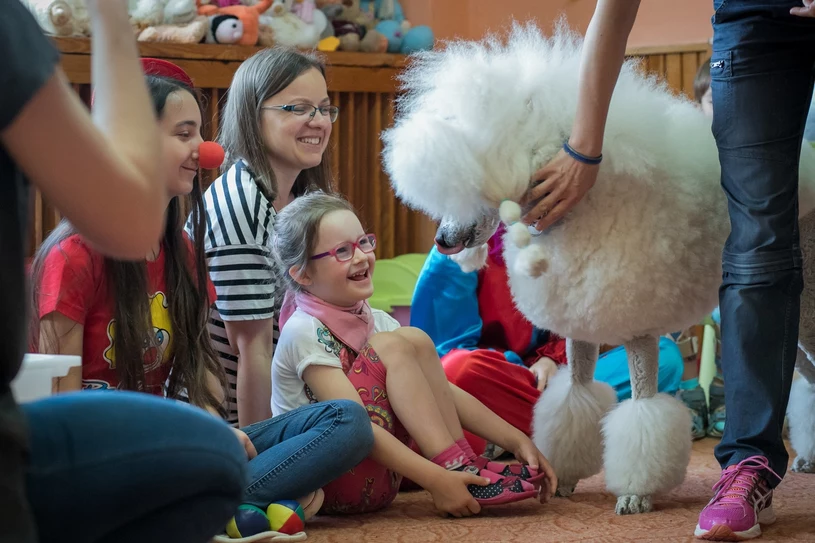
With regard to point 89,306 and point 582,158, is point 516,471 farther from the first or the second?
point 89,306

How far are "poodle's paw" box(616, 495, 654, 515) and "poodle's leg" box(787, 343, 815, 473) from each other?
0.48 meters

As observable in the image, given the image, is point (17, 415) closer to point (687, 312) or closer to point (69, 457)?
point (69, 457)

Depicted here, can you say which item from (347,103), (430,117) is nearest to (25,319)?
(430,117)

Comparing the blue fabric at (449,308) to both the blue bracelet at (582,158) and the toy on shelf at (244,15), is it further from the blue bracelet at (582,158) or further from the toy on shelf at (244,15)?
the toy on shelf at (244,15)

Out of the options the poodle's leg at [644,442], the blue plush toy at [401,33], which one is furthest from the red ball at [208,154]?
the blue plush toy at [401,33]

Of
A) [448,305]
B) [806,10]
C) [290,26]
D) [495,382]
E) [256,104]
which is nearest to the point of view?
[806,10]

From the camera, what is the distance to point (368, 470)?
1621 millimetres

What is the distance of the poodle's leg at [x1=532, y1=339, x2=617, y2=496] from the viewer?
1649 mm

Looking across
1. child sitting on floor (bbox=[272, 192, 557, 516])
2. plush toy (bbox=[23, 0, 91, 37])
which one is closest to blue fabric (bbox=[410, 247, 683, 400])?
child sitting on floor (bbox=[272, 192, 557, 516])

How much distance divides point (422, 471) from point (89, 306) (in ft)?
1.93

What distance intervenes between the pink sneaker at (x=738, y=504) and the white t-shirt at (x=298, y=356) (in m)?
0.65

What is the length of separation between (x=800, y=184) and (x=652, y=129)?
24cm

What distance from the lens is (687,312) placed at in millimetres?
1517

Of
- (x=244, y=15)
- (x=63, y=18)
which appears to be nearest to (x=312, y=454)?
(x=63, y=18)
